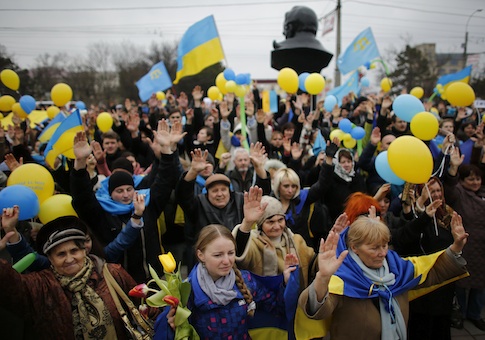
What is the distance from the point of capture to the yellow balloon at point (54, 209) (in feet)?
8.38

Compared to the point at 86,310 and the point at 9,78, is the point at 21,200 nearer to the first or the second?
the point at 86,310

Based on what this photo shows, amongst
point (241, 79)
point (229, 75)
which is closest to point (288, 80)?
point (241, 79)

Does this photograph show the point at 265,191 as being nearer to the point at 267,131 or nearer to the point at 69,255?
the point at 69,255

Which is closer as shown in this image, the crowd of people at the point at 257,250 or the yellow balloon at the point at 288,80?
the crowd of people at the point at 257,250

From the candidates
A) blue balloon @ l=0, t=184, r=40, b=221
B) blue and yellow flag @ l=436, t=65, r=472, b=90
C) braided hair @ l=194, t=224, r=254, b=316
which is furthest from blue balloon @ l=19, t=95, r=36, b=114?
blue and yellow flag @ l=436, t=65, r=472, b=90

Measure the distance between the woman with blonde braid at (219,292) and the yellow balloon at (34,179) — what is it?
5.38 feet

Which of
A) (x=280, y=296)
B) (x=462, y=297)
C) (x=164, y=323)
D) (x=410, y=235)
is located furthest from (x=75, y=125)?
(x=462, y=297)

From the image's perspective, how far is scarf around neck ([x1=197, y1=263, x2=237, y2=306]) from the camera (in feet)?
6.23

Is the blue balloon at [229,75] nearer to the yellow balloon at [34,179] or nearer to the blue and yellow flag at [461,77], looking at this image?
the yellow balloon at [34,179]

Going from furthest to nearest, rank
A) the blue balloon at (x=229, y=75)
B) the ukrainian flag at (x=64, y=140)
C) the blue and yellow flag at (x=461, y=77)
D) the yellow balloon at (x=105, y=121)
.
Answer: the blue and yellow flag at (x=461, y=77), the blue balloon at (x=229, y=75), the yellow balloon at (x=105, y=121), the ukrainian flag at (x=64, y=140)

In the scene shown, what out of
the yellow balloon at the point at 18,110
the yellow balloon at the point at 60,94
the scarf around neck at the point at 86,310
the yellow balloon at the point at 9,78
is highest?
the yellow balloon at the point at 9,78

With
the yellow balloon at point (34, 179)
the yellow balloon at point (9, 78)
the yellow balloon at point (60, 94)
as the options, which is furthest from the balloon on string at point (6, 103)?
the yellow balloon at point (34, 179)

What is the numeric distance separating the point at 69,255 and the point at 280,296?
4.38 ft

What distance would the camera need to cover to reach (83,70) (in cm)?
3281
